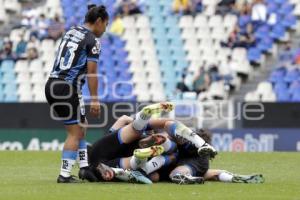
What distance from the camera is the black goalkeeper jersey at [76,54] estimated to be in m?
10.8

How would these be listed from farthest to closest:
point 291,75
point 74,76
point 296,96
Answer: point 291,75 < point 296,96 < point 74,76

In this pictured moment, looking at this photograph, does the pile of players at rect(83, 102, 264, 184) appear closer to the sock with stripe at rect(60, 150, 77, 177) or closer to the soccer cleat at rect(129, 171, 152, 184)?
the soccer cleat at rect(129, 171, 152, 184)

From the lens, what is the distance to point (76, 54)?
1088 centimetres

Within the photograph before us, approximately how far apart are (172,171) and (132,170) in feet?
1.72

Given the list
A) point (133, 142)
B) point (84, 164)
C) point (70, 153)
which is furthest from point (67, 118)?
point (133, 142)

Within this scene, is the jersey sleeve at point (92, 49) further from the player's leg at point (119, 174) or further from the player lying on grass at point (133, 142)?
the player's leg at point (119, 174)

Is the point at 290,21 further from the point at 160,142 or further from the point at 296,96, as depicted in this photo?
the point at 160,142

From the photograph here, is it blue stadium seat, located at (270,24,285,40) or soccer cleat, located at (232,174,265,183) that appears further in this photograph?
blue stadium seat, located at (270,24,285,40)

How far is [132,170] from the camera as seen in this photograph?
10.8 meters

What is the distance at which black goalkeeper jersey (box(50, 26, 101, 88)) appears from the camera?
10844mm

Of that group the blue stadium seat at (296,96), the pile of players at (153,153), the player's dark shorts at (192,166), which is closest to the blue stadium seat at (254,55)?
the blue stadium seat at (296,96)

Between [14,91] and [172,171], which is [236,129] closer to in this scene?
[14,91]

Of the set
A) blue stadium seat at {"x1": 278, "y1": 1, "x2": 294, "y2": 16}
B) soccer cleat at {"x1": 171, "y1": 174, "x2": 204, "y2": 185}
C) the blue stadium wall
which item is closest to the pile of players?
soccer cleat at {"x1": 171, "y1": 174, "x2": 204, "y2": 185}

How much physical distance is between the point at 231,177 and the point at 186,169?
74 centimetres
